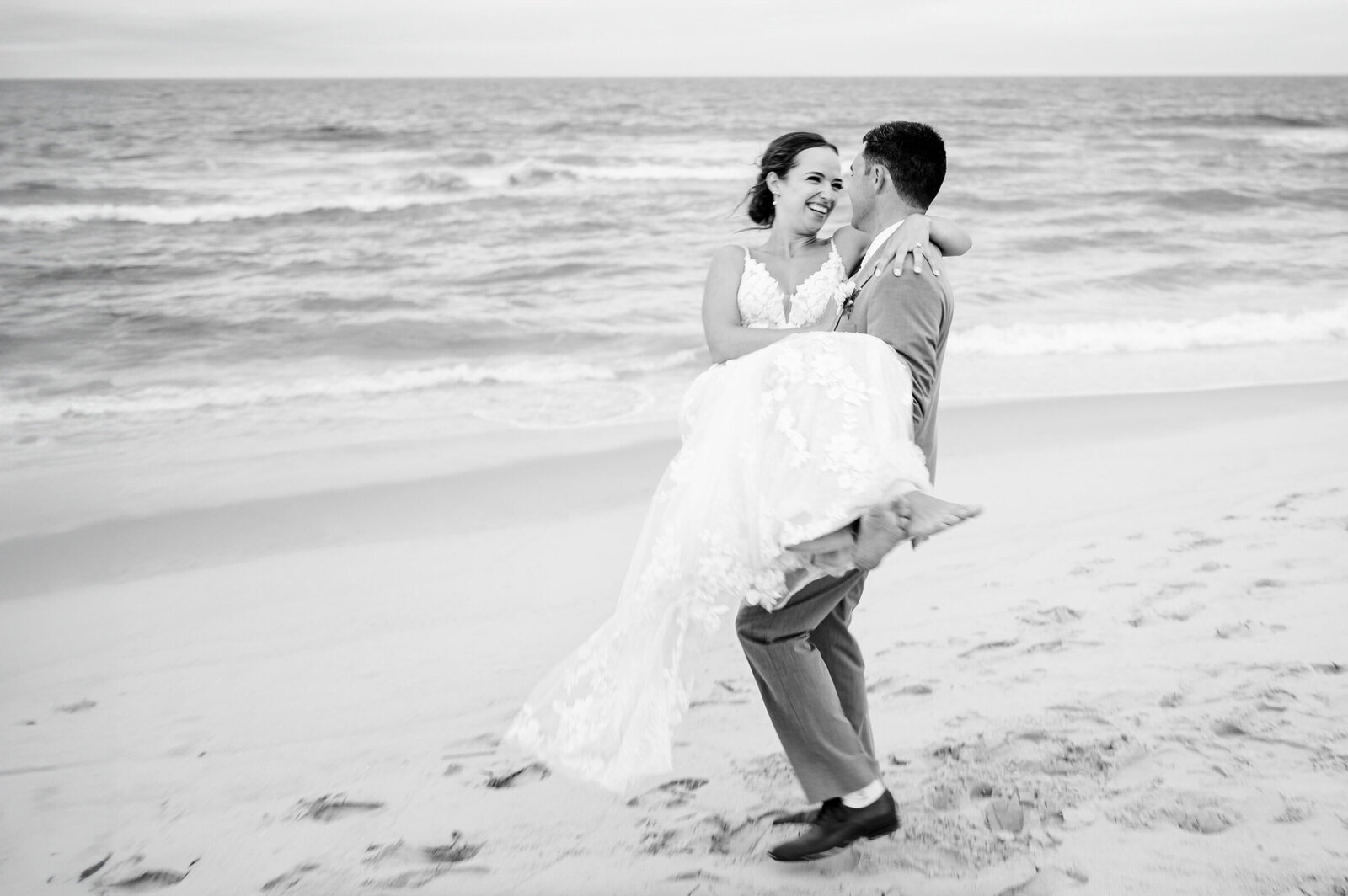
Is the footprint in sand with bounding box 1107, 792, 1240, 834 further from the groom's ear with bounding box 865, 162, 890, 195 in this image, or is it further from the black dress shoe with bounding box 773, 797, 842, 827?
the groom's ear with bounding box 865, 162, 890, 195

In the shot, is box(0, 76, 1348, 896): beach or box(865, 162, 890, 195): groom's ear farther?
box(0, 76, 1348, 896): beach

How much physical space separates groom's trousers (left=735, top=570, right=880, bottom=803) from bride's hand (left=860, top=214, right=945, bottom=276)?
76cm

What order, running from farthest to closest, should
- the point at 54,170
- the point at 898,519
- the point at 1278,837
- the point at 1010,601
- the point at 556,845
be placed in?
the point at 54,170
the point at 1010,601
the point at 556,845
the point at 1278,837
the point at 898,519

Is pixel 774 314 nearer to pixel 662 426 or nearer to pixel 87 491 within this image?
pixel 662 426

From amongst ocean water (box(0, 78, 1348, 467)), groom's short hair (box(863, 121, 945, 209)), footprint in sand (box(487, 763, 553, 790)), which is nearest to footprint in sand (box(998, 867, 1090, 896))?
footprint in sand (box(487, 763, 553, 790))

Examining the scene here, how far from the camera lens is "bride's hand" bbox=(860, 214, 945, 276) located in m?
2.39

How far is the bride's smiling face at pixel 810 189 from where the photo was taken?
293cm

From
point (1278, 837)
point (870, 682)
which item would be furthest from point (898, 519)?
point (870, 682)

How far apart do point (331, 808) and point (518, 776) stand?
56 cm

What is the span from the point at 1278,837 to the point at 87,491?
6061 millimetres

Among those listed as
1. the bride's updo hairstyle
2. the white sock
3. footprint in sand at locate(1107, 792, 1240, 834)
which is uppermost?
the bride's updo hairstyle

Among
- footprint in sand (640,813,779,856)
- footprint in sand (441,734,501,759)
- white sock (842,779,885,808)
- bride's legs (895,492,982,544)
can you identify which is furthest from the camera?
footprint in sand (441,734,501,759)

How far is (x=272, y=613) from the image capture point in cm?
449

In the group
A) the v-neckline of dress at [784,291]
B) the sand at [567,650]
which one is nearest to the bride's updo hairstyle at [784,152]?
the v-neckline of dress at [784,291]
